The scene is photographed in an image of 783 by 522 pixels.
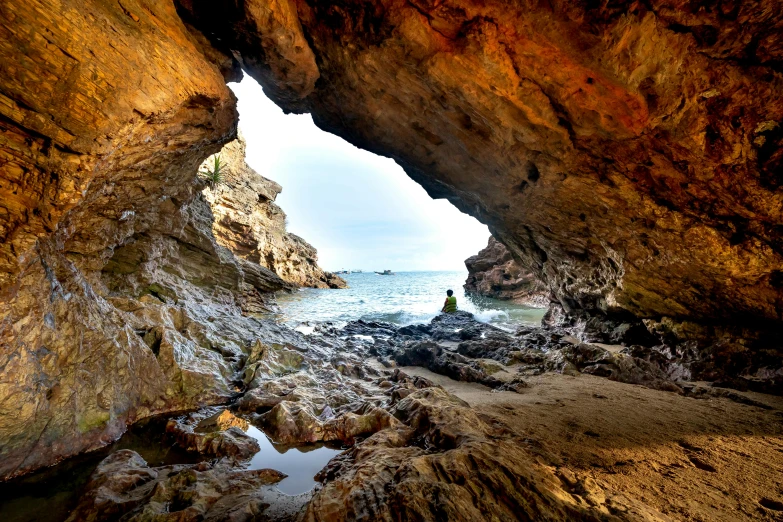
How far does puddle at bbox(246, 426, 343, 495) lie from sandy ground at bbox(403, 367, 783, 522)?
2417mm

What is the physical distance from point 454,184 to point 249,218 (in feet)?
85.6

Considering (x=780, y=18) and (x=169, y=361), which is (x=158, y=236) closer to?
(x=169, y=361)

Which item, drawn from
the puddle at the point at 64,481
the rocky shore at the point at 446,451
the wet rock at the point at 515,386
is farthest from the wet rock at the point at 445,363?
the puddle at the point at 64,481

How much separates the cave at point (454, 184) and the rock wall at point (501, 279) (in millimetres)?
20441

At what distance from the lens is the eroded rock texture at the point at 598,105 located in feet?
16.4

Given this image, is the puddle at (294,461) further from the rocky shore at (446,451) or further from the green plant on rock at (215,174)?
the green plant on rock at (215,174)

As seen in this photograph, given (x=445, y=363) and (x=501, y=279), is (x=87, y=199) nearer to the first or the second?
(x=445, y=363)

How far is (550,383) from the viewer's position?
6379mm

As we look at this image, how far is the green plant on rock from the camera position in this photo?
923 inches

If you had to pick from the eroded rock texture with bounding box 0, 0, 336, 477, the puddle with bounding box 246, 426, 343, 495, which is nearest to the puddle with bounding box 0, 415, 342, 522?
the puddle with bounding box 246, 426, 343, 495

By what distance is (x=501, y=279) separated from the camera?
32.6 m

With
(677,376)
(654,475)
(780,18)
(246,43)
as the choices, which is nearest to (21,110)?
(246,43)

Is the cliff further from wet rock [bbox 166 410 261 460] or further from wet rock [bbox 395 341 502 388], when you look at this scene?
wet rock [bbox 166 410 261 460]

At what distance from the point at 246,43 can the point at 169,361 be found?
6548mm
